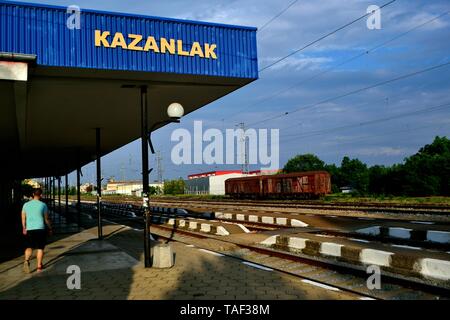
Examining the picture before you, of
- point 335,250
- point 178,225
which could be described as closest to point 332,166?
point 178,225

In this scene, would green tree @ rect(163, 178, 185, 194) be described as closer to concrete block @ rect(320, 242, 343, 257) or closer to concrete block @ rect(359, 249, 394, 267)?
concrete block @ rect(320, 242, 343, 257)

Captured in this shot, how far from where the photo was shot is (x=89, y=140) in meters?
21.3

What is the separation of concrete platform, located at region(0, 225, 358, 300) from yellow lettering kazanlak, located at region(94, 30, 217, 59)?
16.3 ft

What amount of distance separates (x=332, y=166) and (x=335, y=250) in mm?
105092

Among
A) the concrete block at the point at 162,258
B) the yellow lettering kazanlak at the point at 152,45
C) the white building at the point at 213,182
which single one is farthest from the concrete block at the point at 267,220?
the white building at the point at 213,182

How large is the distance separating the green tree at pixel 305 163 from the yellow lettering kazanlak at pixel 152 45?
346 feet

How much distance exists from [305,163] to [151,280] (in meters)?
110

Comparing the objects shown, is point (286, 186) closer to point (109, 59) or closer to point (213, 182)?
point (109, 59)

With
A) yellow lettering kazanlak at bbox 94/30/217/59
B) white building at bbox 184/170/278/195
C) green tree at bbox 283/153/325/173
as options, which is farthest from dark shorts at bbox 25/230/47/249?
green tree at bbox 283/153/325/173

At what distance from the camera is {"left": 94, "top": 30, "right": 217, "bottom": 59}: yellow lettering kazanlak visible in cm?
962

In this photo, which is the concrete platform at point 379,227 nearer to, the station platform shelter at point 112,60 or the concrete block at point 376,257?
the concrete block at point 376,257

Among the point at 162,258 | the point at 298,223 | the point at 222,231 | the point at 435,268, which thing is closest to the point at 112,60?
the point at 162,258

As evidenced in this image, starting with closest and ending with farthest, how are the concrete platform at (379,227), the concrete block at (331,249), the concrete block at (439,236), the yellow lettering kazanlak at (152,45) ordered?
the yellow lettering kazanlak at (152,45) → the concrete block at (331,249) → the concrete block at (439,236) → the concrete platform at (379,227)

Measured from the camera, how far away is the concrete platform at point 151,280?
728cm
